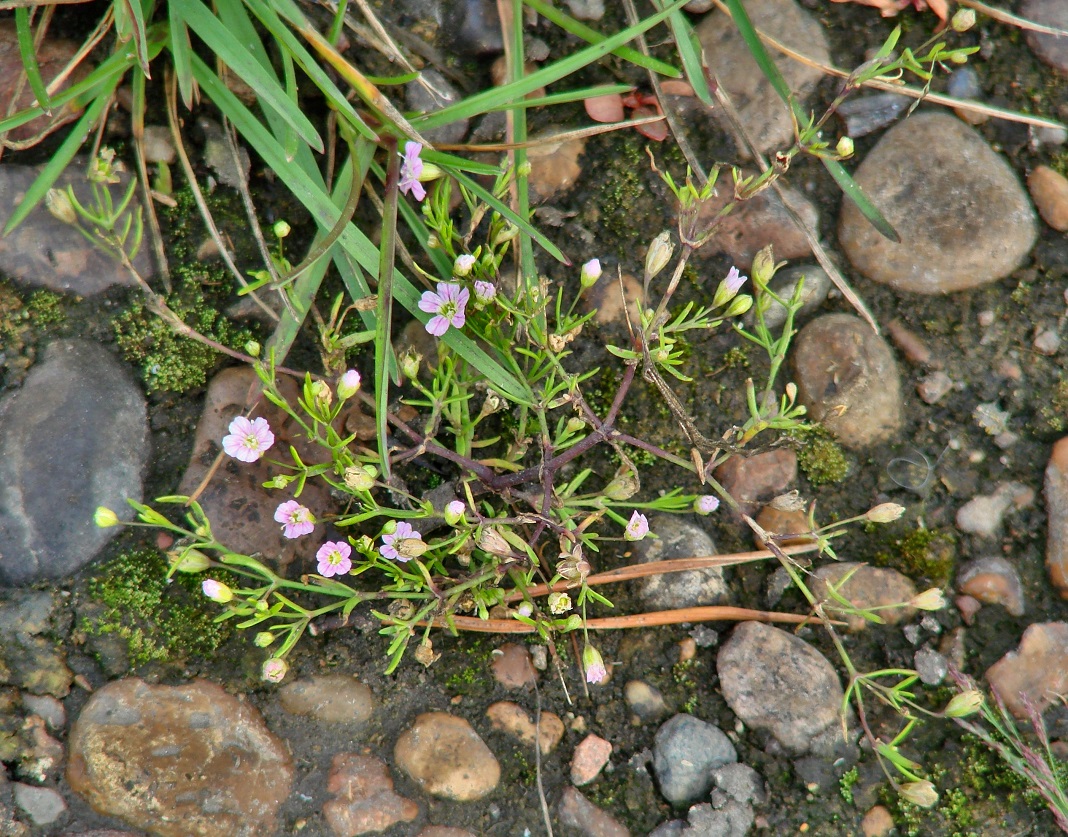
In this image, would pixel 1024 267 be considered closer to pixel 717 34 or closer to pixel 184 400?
pixel 717 34

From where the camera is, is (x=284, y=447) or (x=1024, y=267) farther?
(x=1024, y=267)

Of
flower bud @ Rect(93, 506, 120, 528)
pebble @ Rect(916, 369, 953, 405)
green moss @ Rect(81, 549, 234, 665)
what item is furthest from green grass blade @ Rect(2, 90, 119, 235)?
pebble @ Rect(916, 369, 953, 405)

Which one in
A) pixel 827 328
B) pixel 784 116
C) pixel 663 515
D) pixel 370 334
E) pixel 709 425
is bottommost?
pixel 663 515

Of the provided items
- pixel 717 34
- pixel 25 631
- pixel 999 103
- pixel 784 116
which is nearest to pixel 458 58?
pixel 717 34

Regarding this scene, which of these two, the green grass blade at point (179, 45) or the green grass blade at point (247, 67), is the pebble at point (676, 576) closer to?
the green grass blade at point (247, 67)

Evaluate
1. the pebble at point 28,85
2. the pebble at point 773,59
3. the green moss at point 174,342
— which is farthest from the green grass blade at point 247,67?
the pebble at point 773,59
